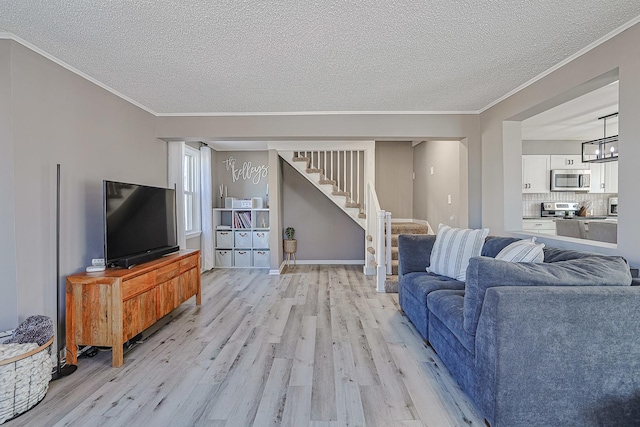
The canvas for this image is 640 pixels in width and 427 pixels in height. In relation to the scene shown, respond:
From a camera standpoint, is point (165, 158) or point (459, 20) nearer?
point (459, 20)

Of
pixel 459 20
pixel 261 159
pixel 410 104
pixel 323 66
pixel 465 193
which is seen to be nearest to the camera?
pixel 459 20

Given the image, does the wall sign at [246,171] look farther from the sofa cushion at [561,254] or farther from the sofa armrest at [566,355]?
the sofa armrest at [566,355]

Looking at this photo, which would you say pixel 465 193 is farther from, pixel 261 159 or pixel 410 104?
pixel 261 159

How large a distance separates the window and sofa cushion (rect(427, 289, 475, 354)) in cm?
427

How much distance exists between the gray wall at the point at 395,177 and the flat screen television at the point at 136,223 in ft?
14.2

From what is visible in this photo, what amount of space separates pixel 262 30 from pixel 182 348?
2600 millimetres

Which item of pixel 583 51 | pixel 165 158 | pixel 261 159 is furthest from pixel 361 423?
pixel 261 159

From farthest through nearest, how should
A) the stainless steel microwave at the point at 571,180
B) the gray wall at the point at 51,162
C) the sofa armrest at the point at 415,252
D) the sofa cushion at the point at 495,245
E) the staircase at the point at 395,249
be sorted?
the stainless steel microwave at the point at 571,180 → the staircase at the point at 395,249 → the sofa armrest at the point at 415,252 → the sofa cushion at the point at 495,245 → the gray wall at the point at 51,162

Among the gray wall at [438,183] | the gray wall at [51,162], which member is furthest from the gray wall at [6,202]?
the gray wall at [438,183]

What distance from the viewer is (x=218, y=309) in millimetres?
3850

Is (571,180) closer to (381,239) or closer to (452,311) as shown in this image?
(381,239)

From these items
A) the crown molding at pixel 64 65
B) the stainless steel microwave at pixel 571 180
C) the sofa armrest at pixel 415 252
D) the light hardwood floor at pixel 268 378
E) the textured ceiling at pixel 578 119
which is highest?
the textured ceiling at pixel 578 119

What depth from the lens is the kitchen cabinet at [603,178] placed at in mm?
5984

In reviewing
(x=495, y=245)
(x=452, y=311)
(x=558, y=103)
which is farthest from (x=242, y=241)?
(x=558, y=103)
